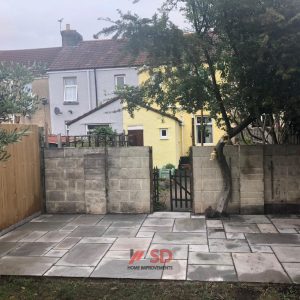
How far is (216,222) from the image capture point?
8.07m

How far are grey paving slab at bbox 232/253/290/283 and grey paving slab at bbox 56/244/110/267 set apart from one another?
6.93ft

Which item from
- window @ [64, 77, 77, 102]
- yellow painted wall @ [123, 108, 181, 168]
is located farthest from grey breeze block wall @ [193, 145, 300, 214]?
window @ [64, 77, 77, 102]

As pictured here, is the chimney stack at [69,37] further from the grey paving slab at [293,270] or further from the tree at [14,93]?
the grey paving slab at [293,270]

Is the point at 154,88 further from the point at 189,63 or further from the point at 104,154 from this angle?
the point at 104,154

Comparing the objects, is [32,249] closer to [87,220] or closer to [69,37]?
[87,220]

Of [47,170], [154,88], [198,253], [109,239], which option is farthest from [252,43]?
[47,170]

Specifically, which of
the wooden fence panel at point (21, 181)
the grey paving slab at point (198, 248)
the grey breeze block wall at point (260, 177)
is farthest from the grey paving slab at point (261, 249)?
the wooden fence panel at point (21, 181)

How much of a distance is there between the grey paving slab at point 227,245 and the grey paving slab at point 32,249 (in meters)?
2.77

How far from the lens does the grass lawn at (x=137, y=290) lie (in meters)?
4.66

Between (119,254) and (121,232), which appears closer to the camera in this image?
(119,254)

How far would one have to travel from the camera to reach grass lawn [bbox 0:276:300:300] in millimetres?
4660

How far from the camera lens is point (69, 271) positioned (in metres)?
5.46

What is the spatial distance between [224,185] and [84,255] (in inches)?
147

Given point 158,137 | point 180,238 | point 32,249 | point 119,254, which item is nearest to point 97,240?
point 119,254
